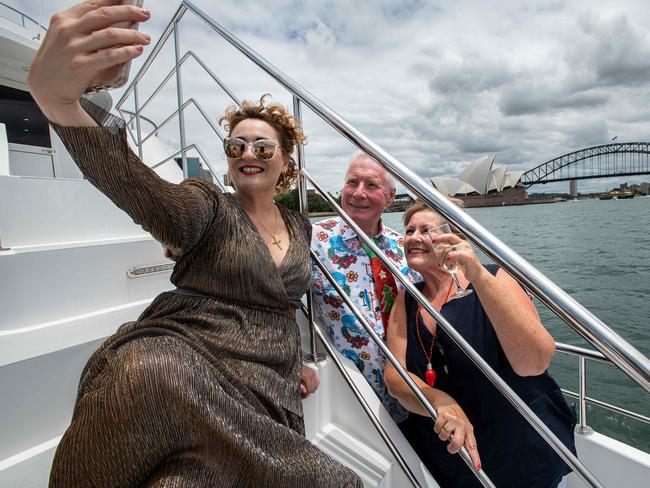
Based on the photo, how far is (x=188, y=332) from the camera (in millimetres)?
865

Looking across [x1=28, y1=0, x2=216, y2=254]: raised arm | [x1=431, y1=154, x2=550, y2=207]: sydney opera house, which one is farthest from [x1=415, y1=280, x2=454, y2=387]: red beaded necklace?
[x1=431, y1=154, x2=550, y2=207]: sydney opera house

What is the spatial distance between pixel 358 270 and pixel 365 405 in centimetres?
58

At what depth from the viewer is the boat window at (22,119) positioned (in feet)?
12.6

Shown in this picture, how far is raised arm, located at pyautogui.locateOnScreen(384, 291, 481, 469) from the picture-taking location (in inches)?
41.8

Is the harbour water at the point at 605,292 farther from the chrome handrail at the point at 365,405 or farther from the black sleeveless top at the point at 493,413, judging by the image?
the chrome handrail at the point at 365,405

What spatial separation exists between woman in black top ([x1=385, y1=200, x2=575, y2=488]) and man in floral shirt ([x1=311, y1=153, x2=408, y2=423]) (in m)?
0.16

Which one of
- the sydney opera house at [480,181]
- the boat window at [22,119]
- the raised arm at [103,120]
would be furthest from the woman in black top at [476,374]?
the sydney opera house at [480,181]

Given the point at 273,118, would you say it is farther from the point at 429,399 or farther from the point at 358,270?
the point at 429,399

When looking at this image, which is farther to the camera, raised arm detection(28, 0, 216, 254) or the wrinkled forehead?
the wrinkled forehead

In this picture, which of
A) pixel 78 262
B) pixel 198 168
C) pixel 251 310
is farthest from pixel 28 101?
pixel 251 310

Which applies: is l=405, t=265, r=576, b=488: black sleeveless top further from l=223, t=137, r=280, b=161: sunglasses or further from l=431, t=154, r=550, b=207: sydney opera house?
l=431, t=154, r=550, b=207: sydney opera house

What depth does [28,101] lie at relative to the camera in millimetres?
3943

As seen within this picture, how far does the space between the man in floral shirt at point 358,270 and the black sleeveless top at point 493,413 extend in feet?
0.91

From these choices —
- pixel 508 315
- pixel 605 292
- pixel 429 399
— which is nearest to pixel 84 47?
pixel 508 315
